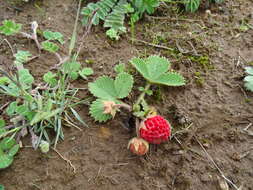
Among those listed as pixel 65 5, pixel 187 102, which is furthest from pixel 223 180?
pixel 65 5

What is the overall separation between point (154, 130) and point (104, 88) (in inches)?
18.7

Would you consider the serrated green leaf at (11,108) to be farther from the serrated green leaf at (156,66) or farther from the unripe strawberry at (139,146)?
the serrated green leaf at (156,66)

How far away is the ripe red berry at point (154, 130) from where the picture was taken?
1.54m

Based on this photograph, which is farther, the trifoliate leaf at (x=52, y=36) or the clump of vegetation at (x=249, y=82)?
the trifoliate leaf at (x=52, y=36)

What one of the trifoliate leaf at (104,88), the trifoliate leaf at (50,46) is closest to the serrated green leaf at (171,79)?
the trifoliate leaf at (104,88)

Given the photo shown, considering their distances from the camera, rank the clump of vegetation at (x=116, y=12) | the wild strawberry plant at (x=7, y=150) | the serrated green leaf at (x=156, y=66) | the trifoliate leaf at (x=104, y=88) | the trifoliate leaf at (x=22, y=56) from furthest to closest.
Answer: the clump of vegetation at (x=116, y=12)
the trifoliate leaf at (x=22, y=56)
the serrated green leaf at (x=156, y=66)
the trifoliate leaf at (x=104, y=88)
the wild strawberry plant at (x=7, y=150)

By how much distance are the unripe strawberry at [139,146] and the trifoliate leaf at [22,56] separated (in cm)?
104

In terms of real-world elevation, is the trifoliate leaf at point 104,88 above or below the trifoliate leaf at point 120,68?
below

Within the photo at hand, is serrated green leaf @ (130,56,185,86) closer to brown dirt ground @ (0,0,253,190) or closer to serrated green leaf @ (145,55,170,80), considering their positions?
serrated green leaf @ (145,55,170,80)

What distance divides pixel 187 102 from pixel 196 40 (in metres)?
0.67

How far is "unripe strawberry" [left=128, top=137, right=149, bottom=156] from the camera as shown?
153cm

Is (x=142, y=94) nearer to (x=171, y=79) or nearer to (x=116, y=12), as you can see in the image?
(x=171, y=79)

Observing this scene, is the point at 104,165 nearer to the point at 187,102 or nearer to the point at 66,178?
the point at 66,178

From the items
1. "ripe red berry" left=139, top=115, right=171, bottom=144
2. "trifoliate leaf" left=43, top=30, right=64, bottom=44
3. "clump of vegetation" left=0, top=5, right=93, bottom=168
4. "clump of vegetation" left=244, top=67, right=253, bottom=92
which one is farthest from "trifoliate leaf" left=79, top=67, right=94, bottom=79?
"clump of vegetation" left=244, top=67, right=253, bottom=92
